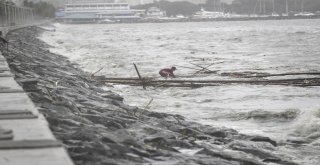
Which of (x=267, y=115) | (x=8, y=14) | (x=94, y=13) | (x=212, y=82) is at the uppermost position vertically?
(x=94, y=13)

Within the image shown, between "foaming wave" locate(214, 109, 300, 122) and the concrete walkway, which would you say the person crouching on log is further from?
the concrete walkway

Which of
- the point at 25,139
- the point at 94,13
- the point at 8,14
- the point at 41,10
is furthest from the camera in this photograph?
the point at 94,13

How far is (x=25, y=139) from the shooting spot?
13.5 feet

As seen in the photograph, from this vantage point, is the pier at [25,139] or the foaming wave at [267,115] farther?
the foaming wave at [267,115]

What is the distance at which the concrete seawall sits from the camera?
3.63 meters

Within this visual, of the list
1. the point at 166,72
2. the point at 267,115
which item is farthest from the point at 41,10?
the point at 267,115

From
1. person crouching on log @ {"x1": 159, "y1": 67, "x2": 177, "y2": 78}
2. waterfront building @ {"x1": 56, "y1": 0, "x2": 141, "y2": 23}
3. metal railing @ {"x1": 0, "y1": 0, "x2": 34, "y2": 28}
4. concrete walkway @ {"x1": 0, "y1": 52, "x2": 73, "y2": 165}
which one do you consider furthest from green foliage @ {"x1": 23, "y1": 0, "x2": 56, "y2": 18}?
concrete walkway @ {"x1": 0, "y1": 52, "x2": 73, "y2": 165}

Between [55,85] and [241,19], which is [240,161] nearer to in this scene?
[55,85]

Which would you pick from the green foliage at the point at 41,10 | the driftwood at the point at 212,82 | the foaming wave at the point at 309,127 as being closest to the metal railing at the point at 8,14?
the driftwood at the point at 212,82

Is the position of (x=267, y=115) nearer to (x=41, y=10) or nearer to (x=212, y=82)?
(x=212, y=82)

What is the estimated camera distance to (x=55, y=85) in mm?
10328

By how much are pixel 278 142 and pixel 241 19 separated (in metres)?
195

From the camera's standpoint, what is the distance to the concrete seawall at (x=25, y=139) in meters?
3.63

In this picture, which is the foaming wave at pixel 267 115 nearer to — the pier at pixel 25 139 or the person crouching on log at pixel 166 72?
the pier at pixel 25 139
